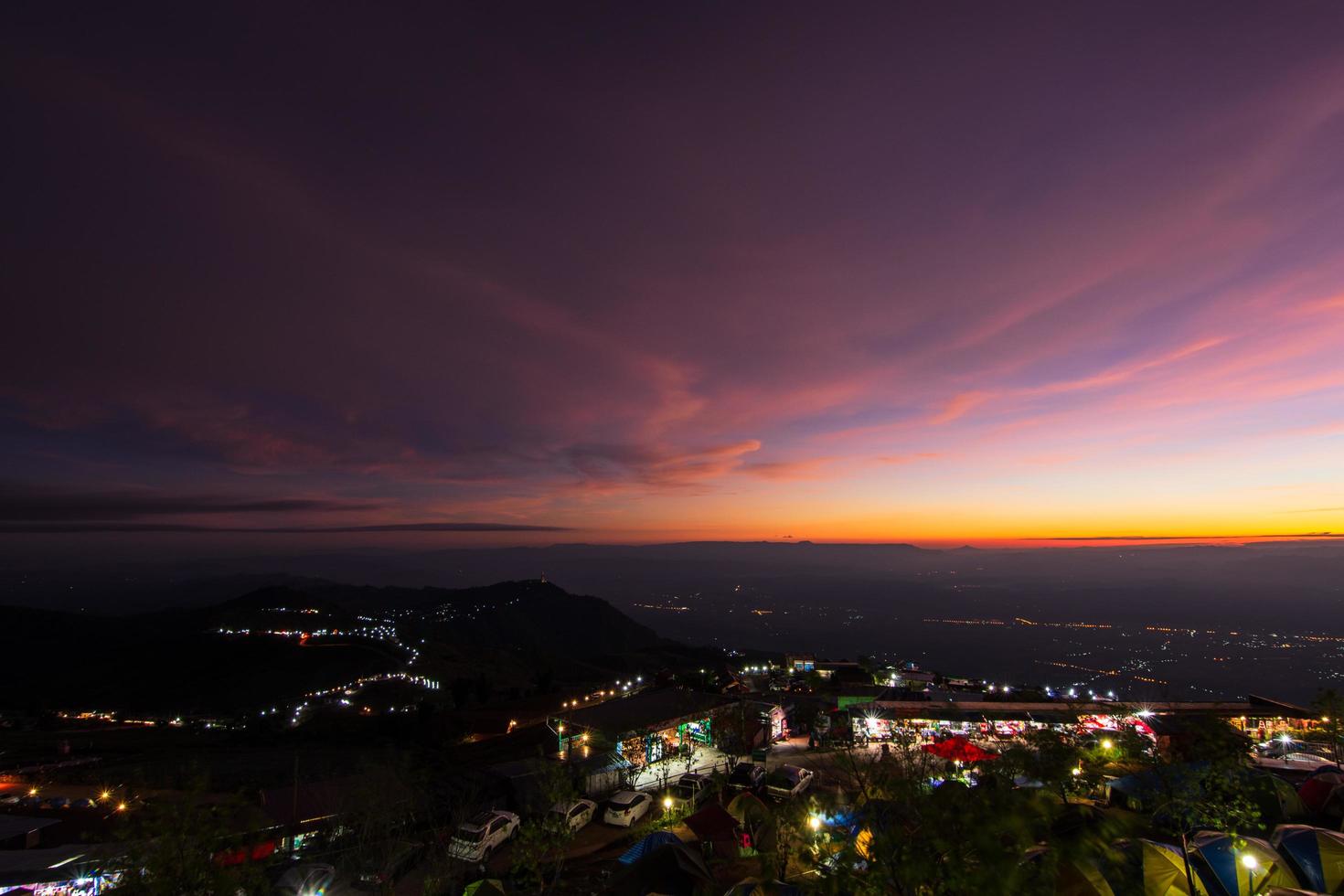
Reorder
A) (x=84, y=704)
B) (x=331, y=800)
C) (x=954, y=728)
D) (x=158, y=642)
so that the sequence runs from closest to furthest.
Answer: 1. (x=331, y=800)
2. (x=954, y=728)
3. (x=84, y=704)
4. (x=158, y=642)

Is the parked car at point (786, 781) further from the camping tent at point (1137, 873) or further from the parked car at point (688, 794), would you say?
the camping tent at point (1137, 873)

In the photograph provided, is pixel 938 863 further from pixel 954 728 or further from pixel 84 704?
pixel 84 704

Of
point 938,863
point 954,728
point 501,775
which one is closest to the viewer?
point 938,863

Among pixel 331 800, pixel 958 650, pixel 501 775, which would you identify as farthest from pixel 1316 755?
pixel 958 650

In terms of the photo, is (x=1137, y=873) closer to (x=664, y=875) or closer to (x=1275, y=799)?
(x=1275, y=799)

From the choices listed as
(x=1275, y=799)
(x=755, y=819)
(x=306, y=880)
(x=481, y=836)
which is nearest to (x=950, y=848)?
(x=755, y=819)
